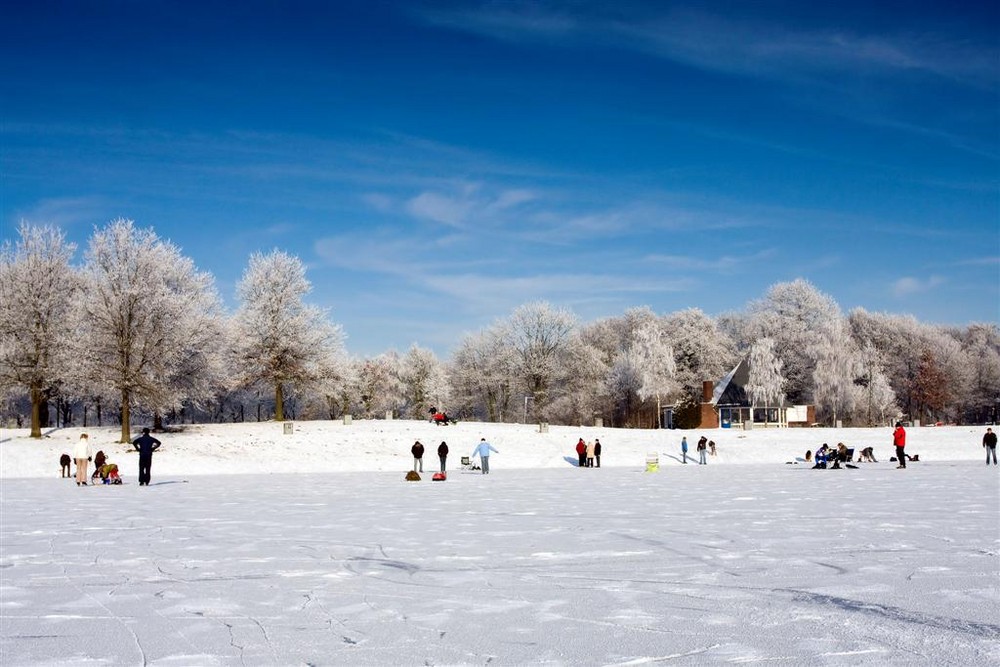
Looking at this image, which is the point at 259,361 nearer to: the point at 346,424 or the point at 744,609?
the point at 346,424

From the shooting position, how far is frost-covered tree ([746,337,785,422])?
2766 inches

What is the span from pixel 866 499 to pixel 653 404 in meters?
65.8

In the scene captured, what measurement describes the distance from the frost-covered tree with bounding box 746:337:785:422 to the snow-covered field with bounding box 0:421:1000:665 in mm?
48487

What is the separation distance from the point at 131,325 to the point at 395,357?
3011 inches

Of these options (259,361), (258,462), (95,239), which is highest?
(95,239)

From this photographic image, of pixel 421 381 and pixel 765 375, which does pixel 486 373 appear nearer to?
pixel 421 381

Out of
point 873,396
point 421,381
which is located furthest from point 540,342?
point 873,396

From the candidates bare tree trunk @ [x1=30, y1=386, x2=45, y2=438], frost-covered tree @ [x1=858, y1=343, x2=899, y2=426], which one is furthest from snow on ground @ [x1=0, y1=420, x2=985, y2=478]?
frost-covered tree @ [x1=858, y1=343, x2=899, y2=426]

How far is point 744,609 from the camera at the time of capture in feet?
25.4

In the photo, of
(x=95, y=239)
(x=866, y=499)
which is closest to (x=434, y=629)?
(x=866, y=499)

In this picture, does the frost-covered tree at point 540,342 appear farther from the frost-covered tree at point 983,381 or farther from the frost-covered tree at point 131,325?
the frost-covered tree at point 983,381

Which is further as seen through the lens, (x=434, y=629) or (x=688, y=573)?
(x=688, y=573)

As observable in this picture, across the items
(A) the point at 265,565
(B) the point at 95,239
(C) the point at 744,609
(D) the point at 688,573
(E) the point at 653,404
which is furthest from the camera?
(E) the point at 653,404

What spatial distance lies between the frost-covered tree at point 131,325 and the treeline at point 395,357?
9cm
